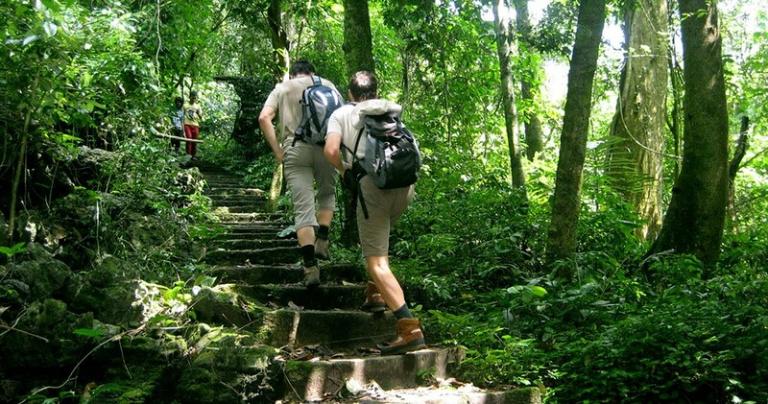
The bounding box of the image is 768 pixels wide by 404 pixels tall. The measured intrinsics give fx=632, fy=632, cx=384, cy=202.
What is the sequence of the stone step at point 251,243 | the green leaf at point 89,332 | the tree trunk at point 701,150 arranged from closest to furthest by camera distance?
the green leaf at point 89,332
the tree trunk at point 701,150
the stone step at point 251,243

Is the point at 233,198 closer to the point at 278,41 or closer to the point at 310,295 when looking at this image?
the point at 278,41

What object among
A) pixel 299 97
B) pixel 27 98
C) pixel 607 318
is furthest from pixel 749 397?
pixel 27 98

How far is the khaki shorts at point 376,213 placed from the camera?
445 cm

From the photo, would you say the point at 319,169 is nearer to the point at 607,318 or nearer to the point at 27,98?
the point at 27,98

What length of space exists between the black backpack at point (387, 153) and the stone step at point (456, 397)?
1383mm

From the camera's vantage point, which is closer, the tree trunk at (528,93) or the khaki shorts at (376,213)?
the khaki shorts at (376,213)

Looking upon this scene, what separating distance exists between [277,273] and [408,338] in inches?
75.5

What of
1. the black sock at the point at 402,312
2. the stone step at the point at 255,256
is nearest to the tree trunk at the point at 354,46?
the stone step at the point at 255,256

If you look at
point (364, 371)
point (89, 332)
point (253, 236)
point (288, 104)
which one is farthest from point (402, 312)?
point (253, 236)

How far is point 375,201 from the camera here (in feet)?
14.6

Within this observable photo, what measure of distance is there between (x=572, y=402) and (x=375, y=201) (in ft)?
6.14

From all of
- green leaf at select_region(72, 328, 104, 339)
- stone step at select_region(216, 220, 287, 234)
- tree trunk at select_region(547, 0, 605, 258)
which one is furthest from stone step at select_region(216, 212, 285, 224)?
green leaf at select_region(72, 328, 104, 339)

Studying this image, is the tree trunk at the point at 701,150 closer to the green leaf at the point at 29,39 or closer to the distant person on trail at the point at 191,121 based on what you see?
the green leaf at the point at 29,39

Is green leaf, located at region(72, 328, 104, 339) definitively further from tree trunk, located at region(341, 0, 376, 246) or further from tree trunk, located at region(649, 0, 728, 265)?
tree trunk, located at region(649, 0, 728, 265)
